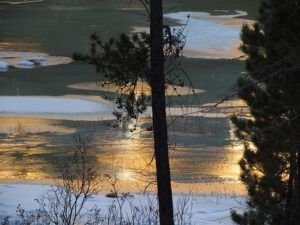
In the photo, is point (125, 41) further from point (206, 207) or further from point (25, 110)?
point (25, 110)

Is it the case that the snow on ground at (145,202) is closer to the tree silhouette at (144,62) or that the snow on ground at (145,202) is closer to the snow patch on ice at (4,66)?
the tree silhouette at (144,62)

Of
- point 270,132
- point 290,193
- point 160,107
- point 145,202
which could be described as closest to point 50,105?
point 145,202

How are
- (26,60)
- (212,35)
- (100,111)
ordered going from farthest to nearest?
(212,35), (26,60), (100,111)

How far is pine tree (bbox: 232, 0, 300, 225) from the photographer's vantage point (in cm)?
757

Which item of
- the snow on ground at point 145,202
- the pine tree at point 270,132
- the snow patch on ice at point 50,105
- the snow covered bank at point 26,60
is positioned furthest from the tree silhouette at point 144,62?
the snow covered bank at point 26,60

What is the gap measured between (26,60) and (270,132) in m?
24.6

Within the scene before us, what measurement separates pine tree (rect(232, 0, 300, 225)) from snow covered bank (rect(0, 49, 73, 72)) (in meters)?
21.2

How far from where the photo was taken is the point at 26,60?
3112 centimetres

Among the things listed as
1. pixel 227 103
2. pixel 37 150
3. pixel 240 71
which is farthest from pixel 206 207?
pixel 240 71

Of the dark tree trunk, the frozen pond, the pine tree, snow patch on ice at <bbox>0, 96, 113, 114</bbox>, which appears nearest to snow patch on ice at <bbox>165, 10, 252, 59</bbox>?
the frozen pond

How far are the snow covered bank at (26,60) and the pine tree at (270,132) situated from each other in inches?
836

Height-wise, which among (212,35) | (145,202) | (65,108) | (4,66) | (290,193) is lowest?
(145,202)

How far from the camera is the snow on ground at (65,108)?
20797mm

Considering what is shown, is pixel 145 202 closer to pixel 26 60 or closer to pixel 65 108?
pixel 65 108
